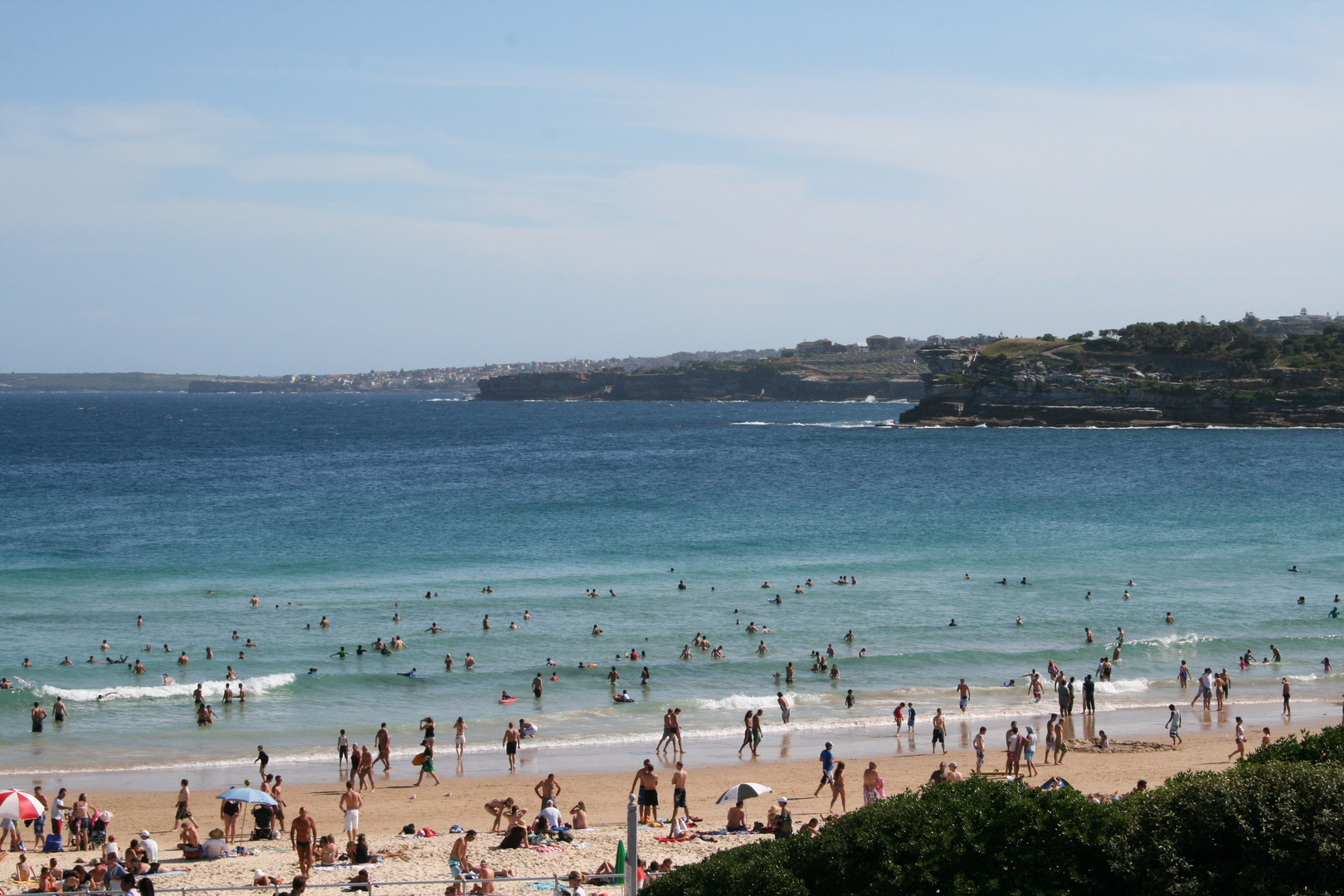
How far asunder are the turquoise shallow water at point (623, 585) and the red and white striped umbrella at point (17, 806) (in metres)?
5.69

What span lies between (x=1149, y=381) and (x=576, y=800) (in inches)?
4984

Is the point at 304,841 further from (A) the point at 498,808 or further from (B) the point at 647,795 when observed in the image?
(B) the point at 647,795

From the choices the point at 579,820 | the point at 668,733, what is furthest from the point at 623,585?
the point at 579,820

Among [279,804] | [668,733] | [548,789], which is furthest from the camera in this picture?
[668,733]

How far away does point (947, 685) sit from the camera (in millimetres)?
28703

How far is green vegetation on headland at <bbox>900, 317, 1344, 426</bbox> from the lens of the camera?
396ft

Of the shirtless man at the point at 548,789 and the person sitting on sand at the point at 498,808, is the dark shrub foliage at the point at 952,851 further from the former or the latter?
the shirtless man at the point at 548,789

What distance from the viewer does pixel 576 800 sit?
65.0 ft

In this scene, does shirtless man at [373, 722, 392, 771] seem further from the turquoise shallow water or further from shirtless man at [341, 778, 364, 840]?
shirtless man at [341, 778, 364, 840]

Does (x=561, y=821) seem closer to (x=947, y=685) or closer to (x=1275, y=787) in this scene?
(x=1275, y=787)

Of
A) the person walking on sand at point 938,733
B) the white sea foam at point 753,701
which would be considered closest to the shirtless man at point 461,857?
the person walking on sand at point 938,733

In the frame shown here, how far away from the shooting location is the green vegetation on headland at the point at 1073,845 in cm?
884

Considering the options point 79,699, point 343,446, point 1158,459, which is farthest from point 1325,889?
point 343,446

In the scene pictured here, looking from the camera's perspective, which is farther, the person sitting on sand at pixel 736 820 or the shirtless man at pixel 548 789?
the shirtless man at pixel 548 789
